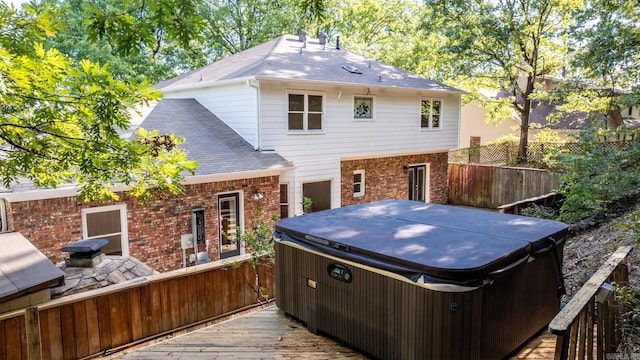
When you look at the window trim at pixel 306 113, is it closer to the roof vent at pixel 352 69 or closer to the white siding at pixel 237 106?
the white siding at pixel 237 106

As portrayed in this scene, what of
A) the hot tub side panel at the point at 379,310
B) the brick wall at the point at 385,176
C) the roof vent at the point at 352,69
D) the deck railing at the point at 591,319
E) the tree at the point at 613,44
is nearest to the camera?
the deck railing at the point at 591,319

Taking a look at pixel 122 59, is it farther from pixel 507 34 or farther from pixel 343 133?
pixel 507 34

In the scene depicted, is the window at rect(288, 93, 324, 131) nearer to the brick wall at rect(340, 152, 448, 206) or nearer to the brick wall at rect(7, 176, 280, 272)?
the brick wall at rect(340, 152, 448, 206)

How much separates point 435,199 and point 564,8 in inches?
317

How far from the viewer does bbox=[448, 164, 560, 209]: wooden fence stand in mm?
14602

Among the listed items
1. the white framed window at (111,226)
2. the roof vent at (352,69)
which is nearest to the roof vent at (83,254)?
the white framed window at (111,226)

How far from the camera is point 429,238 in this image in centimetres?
380

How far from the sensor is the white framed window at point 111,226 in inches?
301

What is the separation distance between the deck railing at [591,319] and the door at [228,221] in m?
7.03

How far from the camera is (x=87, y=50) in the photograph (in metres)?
16.3

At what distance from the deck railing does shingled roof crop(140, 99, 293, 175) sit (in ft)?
22.1

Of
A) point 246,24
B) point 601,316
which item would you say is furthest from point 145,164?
point 246,24

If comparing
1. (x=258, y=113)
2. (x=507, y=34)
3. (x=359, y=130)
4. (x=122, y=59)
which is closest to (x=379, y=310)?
(x=258, y=113)

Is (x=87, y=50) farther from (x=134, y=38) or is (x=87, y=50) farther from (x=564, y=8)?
(x=564, y=8)
